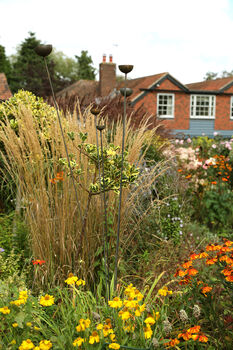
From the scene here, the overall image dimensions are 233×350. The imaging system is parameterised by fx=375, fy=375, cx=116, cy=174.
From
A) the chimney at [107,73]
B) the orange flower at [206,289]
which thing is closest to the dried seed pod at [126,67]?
the orange flower at [206,289]

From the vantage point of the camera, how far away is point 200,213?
213 inches

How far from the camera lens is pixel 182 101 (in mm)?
22656

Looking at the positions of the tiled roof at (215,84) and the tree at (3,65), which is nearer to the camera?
the tiled roof at (215,84)

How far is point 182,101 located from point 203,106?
1538 mm

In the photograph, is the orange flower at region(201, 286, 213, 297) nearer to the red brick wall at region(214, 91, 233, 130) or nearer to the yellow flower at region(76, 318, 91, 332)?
the yellow flower at region(76, 318, 91, 332)

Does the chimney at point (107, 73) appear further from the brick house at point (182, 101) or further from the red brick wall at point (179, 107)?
the red brick wall at point (179, 107)

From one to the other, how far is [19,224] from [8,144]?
38.7 inches

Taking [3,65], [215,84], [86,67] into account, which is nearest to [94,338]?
[215,84]

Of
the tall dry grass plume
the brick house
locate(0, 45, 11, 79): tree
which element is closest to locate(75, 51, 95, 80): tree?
locate(0, 45, 11, 79): tree

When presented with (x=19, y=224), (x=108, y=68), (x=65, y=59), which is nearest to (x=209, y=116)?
(x=108, y=68)

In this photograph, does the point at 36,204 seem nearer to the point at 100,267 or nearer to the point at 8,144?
the point at 8,144

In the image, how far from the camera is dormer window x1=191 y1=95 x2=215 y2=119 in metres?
23.0

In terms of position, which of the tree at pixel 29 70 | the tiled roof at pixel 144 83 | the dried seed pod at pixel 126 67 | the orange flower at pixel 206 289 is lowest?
the orange flower at pixel 206 289

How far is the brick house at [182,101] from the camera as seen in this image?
71.3ft
